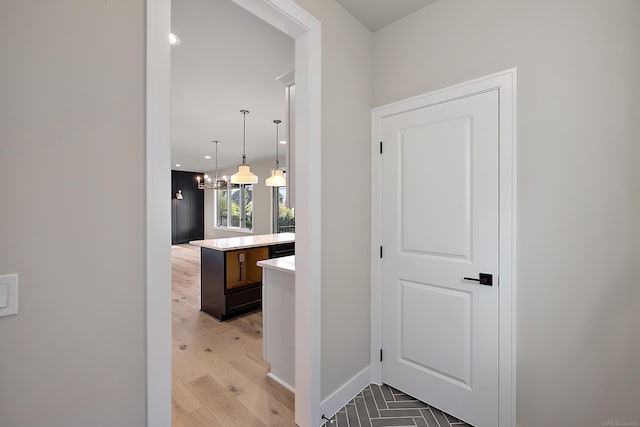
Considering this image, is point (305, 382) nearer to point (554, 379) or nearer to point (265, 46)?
point (554, 379)

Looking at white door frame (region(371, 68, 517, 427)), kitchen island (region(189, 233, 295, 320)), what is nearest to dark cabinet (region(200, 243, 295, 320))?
kitchen island (region(189, 233, 295, 320))

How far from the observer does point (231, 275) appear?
366cm

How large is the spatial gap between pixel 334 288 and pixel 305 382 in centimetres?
60

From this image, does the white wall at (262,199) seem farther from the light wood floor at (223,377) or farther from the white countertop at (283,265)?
the white countertop at (283,265)

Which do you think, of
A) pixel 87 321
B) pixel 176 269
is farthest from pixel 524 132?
pixel 176 269

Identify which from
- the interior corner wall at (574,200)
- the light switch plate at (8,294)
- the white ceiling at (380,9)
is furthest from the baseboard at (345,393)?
the white ceiling at (380,9)

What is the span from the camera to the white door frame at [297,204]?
40.6 inches

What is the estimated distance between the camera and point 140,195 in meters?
1.02

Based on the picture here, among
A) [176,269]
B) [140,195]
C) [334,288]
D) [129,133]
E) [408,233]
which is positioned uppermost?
[129,133]

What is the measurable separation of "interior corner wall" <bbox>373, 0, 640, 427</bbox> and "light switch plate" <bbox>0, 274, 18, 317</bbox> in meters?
2.20

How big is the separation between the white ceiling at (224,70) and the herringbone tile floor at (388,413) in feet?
9.67

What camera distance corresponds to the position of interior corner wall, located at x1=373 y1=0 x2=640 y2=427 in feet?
4.41

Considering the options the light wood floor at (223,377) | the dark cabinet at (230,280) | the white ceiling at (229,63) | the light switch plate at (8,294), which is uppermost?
the white ceiling at (229,63)

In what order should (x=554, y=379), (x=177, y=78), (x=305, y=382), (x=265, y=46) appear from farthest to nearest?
1. (x=177, y=78)
2. (x=265, y=46)
3. (x=305, y=382)
4. (x=554, y=379)
